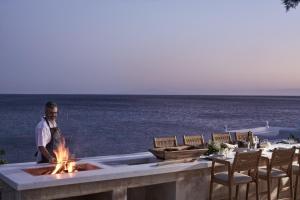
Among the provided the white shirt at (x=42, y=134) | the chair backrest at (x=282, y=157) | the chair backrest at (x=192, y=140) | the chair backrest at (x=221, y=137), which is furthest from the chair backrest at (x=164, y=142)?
the white shirt at (x=42, y=134)

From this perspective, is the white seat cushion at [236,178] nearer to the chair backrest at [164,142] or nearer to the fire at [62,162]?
the chair backrest at [164,142]

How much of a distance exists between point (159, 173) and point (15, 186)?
1575 millimetres

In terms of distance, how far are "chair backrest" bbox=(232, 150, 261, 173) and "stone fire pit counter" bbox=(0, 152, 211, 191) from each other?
1.11 feet

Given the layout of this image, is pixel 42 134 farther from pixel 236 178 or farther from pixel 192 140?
pixel 192 140

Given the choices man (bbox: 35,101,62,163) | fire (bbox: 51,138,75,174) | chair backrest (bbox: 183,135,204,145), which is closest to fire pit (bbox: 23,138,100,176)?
fire (bbox: 51,138,75,174)

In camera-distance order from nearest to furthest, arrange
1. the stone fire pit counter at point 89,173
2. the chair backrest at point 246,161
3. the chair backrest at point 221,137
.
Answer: the stone fire pit counter at point 89,173 → the chair backrest at point 246,161 → the chair backrest at point 221,137

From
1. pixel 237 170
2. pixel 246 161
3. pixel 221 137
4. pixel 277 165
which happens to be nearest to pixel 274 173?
pixel 277 165

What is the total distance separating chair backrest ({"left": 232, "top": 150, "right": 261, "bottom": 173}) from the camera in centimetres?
536

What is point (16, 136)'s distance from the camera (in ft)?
115

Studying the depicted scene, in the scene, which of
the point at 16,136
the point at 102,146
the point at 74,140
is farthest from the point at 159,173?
the point at 16,136

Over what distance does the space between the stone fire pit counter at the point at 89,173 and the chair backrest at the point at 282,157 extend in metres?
0.88

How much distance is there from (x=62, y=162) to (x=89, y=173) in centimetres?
39

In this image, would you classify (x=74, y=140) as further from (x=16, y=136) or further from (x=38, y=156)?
(x=38, y=156)

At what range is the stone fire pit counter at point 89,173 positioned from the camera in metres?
4.17
